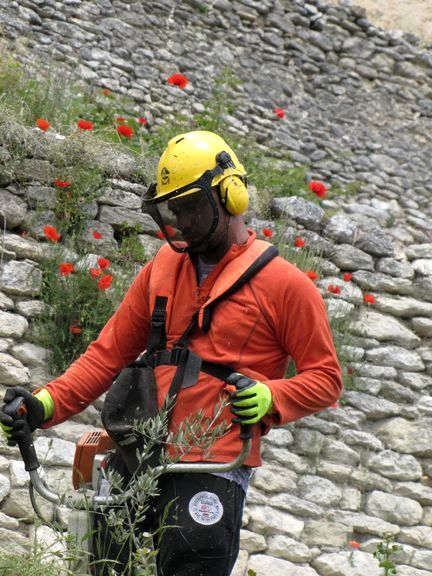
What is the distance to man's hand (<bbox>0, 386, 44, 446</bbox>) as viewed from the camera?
261cm

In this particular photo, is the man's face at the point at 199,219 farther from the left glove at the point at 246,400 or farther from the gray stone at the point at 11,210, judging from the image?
the gray stone at the point at 11,210

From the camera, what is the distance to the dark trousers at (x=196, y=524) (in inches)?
100

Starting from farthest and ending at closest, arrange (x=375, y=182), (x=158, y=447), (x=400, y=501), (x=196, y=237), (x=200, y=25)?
(x=200, y=25) < (x=375, y=182) < (x=400, y=501) < (x=196, y=237) < (x=158, y=447)

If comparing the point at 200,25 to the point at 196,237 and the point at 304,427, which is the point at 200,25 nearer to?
the point at 304,427

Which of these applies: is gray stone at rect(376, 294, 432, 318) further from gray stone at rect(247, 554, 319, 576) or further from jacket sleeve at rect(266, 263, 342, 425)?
jacket sleeve at rect(266, 263, 342, 425)

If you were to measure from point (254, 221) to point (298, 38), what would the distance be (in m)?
3.81

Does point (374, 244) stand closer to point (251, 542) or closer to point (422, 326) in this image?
point (422, 326)

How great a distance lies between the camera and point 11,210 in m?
5.40

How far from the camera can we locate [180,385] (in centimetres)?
264

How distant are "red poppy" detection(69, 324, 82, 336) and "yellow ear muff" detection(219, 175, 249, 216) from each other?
2263mm

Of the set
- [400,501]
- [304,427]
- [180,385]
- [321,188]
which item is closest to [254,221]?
[321,188]

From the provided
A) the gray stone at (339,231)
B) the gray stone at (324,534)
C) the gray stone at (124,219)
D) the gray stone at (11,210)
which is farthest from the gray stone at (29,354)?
the gray stone at (339,231)

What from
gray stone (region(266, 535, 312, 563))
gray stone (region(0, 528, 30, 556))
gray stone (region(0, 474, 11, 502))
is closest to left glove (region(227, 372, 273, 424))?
gray stone (region(0, 528, 30, 556))

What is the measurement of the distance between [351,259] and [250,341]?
410 centimetres
